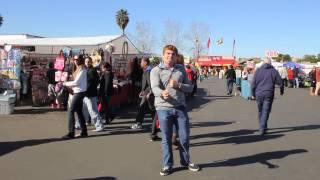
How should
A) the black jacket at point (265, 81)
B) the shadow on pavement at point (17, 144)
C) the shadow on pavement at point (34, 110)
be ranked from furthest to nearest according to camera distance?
the shadow on pavement at point (34, 110)
the black jacket at point (265, 81)
the shadow on pavement at point (17, 144)

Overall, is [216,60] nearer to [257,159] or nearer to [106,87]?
[106,87]

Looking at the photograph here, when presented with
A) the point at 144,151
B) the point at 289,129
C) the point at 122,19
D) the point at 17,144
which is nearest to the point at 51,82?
the point at 17,144

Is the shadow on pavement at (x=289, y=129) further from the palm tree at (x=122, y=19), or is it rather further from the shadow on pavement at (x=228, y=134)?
the palm tree at (x=122, y=19)

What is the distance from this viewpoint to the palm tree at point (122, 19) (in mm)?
76688

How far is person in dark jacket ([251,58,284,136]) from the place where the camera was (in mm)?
9945

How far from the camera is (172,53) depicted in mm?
6297

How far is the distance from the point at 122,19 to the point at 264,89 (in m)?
68.4

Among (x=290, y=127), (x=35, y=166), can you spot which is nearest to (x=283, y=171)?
(x=35, y=166)

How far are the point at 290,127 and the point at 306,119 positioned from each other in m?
2.08

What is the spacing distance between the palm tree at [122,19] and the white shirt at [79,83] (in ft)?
225

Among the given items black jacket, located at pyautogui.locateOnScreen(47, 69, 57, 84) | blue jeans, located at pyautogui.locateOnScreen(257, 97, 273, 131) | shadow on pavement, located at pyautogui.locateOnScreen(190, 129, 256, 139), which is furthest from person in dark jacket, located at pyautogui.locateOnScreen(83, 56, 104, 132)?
black jacket, located at pyautogui.locateOnScreen(47, 69, 57, 84)

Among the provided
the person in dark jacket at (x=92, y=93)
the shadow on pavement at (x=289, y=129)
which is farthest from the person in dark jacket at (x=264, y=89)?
the person in dark jacket at (x=92, y=93)

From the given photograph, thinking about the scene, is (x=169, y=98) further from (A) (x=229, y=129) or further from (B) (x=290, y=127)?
(B) (x=290, y=127)

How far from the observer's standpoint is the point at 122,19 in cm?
7688
